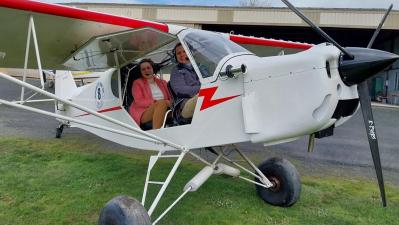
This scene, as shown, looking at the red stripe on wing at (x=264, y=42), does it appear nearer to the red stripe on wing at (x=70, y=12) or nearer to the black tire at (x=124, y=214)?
the red stripe on wing at (x=70, y=12)

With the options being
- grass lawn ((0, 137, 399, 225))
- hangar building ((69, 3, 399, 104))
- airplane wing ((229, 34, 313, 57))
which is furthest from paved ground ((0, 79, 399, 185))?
hangar building ((69, 3, 399, 104))

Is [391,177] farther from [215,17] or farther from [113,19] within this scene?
[215,17]

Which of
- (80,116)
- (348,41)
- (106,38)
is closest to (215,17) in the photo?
(348,41)

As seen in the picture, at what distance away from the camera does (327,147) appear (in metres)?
8.12

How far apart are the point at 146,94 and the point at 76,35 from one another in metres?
1.10

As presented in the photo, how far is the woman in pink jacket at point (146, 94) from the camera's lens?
14.8ft

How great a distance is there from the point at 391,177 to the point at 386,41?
2853 centimetres

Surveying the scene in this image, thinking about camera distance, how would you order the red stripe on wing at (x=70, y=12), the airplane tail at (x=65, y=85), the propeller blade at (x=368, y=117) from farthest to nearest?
1. the airplane tail at (x=65, y=85)
2. the red stripe on wing at (x=70, y=12)
3. the propeller blade at (x=368, y=117)

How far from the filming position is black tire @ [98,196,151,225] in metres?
3.20

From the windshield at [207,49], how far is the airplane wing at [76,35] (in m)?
0.35

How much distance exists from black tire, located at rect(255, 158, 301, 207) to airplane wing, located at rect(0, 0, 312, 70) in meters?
1.99

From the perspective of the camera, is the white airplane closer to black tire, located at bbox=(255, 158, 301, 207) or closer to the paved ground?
black tire, located at bbox=(255, 158, 301, 207)

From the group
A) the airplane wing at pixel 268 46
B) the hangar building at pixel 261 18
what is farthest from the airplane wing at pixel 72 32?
the hangar building at pixel 261 18

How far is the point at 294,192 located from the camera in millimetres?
4355
